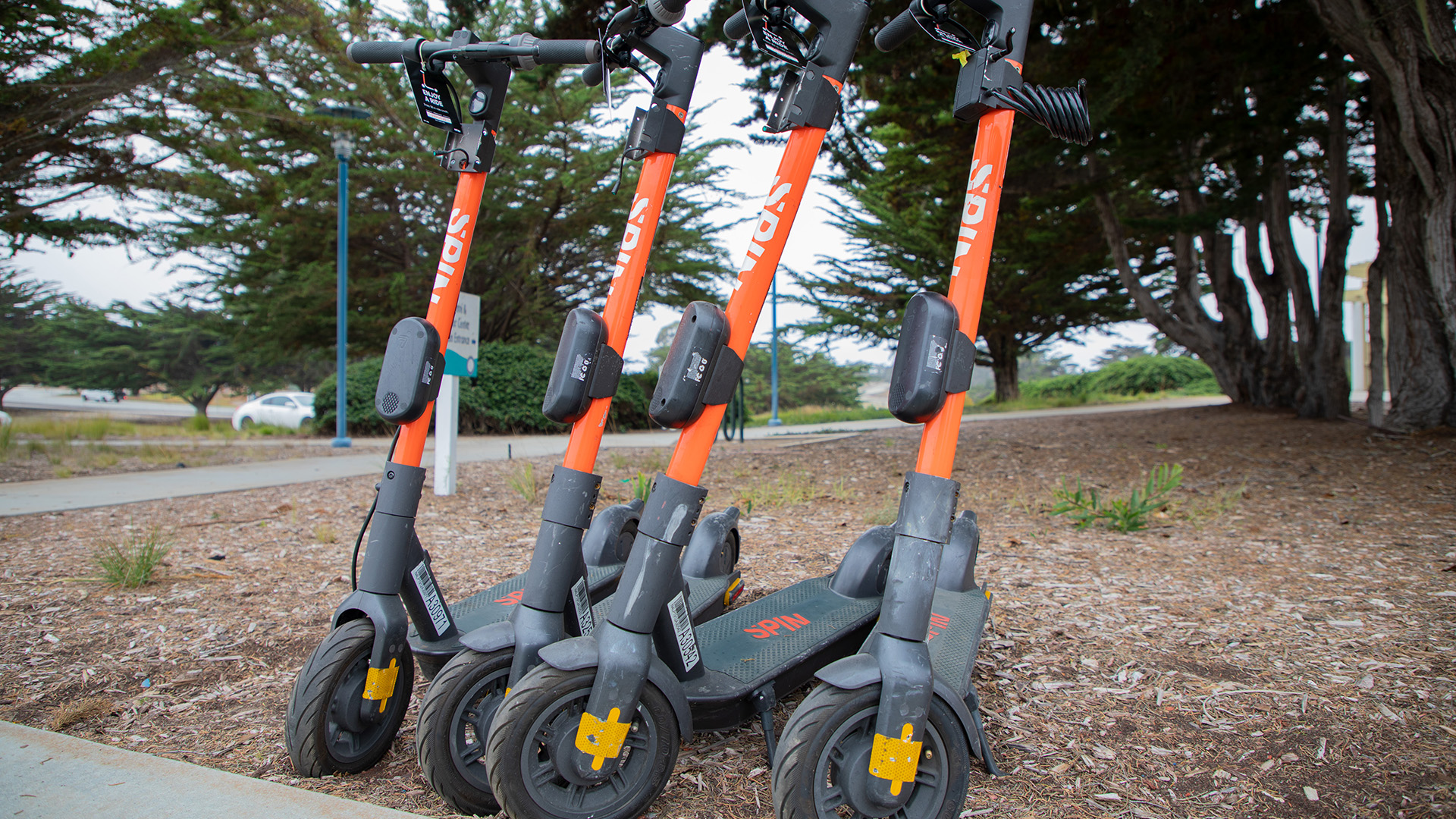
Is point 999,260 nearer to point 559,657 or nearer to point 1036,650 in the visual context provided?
point 1036,650

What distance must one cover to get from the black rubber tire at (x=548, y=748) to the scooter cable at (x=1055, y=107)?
4.62ft

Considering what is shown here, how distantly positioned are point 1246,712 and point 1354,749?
0.77 ft

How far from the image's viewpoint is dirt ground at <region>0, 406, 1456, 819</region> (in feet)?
5.73

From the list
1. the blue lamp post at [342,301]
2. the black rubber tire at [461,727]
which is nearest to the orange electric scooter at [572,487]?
the black rubber tire at [461,727]

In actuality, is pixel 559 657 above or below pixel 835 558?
above

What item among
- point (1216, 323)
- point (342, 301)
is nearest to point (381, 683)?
point (342, 301)

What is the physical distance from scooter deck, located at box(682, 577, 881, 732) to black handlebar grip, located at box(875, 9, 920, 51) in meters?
1.49

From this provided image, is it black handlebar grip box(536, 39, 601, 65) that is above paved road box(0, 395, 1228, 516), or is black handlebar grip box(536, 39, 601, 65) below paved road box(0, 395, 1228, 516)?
above

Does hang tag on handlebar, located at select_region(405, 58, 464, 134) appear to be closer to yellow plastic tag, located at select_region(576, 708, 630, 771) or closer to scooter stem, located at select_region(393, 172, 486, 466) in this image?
scooter stem, located at select_region(393, 172, 486, 466)

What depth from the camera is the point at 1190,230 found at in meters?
7.44

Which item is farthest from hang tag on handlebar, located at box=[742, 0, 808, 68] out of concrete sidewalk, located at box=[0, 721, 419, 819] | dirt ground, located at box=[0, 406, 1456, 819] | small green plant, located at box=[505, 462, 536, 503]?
small green plant, located at box=[505, 462, 536, 503]

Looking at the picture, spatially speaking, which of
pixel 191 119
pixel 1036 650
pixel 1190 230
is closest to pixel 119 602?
pixel 1036 650

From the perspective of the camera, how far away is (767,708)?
1.80 m

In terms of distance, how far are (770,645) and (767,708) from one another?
209 mm
